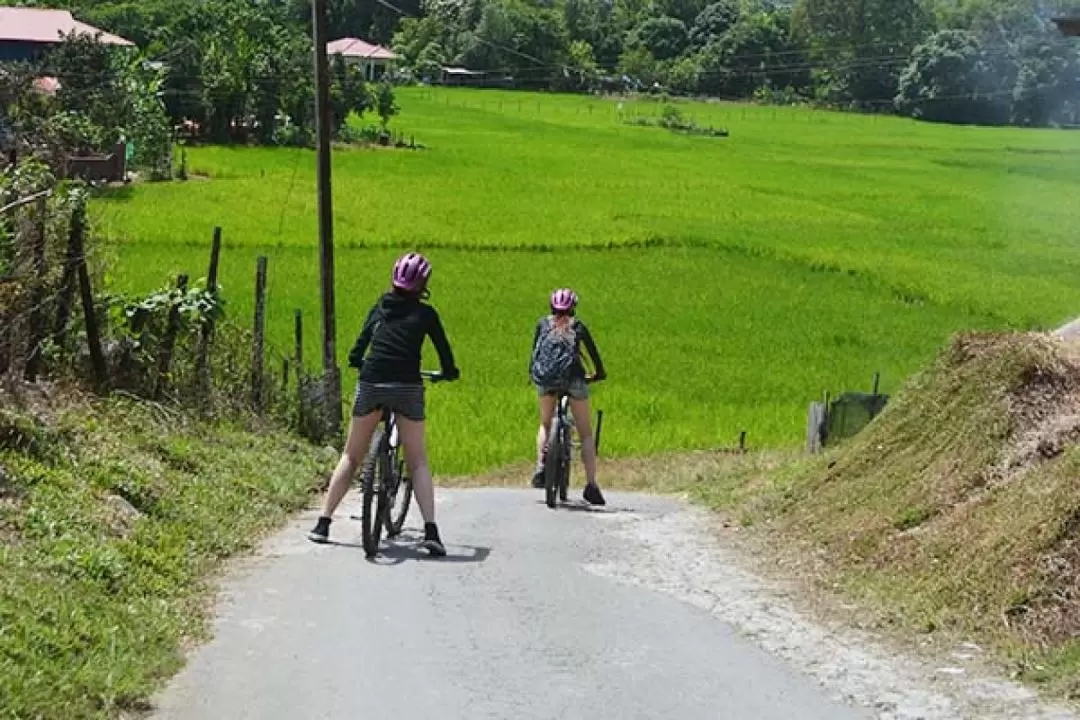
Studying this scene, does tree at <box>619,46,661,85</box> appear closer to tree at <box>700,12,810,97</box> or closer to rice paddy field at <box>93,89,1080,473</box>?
tree at <box>700,12,810,97</box>

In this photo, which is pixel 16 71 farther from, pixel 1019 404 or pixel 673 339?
pixel 673 339

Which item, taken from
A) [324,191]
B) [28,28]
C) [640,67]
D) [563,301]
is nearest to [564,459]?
[563,301]

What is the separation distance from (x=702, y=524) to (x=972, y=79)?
214 feet

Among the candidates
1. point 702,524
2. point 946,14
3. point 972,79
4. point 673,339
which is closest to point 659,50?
point 946,14

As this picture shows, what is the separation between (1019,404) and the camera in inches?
385

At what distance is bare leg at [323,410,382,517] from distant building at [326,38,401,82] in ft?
301

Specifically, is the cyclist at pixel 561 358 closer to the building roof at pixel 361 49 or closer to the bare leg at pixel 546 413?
the bare leg at pixel 546 413

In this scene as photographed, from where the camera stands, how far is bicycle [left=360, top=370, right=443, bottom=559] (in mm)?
9312

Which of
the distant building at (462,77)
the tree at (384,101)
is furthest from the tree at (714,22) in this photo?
the tree at (384,101)

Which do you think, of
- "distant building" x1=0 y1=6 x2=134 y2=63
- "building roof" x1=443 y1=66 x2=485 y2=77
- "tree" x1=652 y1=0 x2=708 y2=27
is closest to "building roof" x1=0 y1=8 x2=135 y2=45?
"distant building" x1=0 y1=6 x2=134 y2=63

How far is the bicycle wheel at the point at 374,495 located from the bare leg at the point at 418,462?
153 millimetres

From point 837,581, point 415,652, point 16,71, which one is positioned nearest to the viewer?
point 415,652

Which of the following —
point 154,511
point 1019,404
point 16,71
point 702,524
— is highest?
point 16,71

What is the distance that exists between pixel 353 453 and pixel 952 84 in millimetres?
74991
